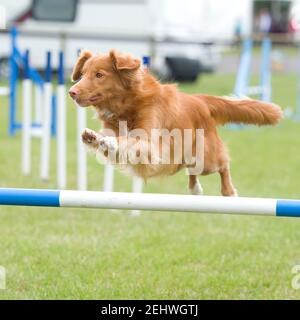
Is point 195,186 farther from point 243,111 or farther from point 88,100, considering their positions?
point 88,100

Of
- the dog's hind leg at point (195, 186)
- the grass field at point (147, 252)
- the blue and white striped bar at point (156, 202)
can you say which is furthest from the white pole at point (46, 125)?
the blue and white striped bar at point (156, 202)

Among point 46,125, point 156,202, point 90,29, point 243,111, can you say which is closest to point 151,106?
point 243,111

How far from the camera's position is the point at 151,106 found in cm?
424

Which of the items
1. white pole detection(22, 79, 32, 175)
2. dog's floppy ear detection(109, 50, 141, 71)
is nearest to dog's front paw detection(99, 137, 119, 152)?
dog's floppy ear detection(109, 50, 141, 71)

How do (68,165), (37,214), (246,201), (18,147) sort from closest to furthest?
1. (246,201)
2. (37,214)
3. (68,165)
4. (18,147)

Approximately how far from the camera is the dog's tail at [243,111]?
14.5 ft

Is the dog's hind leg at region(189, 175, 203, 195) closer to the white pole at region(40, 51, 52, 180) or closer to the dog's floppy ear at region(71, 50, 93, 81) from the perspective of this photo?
the dog's floppy ear at region(71, 50, 93, 81)

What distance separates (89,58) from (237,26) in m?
28.4

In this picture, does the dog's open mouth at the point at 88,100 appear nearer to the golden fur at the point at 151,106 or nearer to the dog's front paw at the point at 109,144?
the golden fur at the point at 151,106

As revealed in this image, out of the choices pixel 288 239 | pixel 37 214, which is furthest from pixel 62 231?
pixel 288 239

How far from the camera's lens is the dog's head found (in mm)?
4020

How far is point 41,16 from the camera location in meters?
21.6

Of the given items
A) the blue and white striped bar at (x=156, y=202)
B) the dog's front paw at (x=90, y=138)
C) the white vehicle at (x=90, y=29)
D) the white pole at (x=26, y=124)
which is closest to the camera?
the blue and white striped bar at (x=156, y=202)
